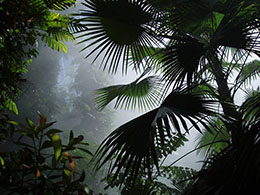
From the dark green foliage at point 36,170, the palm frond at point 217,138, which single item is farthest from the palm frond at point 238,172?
the dark green foliage at point 36,170

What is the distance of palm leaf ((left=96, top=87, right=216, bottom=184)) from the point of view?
0.89 metres

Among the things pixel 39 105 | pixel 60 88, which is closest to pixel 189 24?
pixel 39 105

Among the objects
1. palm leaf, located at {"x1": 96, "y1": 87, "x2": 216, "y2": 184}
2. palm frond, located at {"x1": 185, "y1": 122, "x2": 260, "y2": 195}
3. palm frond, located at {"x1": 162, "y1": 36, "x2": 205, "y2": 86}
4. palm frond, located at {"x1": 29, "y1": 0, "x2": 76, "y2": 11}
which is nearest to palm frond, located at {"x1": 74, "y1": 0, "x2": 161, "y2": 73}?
palm frond, located at {"x1": 29, "y1": 0, "x2": 76, "y2": 11}

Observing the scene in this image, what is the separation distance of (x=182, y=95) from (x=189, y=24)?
0.53 m

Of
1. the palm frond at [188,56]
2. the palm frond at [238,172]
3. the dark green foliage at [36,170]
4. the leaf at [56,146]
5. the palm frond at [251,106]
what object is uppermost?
the palm frond at [188,56]

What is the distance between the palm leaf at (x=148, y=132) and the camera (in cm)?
89

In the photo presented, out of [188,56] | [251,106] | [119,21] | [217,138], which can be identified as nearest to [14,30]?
[119,21]

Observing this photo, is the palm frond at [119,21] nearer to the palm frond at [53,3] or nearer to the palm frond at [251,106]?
the palm frond at [53,3]

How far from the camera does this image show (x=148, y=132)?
967mm

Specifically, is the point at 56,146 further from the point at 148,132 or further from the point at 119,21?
the point at 119,21

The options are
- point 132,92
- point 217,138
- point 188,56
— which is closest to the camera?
point 188,56

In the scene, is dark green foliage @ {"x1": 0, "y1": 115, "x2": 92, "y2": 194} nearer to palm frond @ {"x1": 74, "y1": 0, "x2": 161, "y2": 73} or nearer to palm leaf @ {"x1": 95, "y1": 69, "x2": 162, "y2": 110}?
palm frond @ {"x1": 74, "y1": 0, "x2": 161, "y2": 73}

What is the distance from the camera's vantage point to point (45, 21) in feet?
4.55

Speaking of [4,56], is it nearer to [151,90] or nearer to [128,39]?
[128,39]
